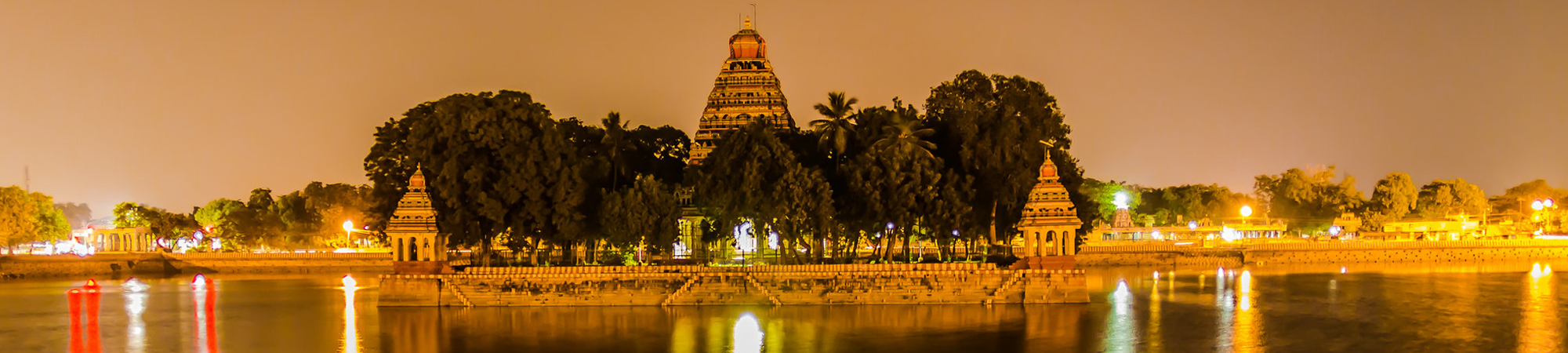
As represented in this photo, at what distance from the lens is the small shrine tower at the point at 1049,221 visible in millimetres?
41250

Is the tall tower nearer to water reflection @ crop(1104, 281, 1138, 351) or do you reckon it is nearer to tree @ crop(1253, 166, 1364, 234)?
water reflection @ crop(1104, 281, 1138, 351)

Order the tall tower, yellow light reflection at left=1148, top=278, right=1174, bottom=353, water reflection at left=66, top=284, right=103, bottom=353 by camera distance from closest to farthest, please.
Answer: yellow light reflection at left=1148, top=278, right=1174, bottom=353
water reflection at left=66, top=284, right=103, bottom=353
the tall tower

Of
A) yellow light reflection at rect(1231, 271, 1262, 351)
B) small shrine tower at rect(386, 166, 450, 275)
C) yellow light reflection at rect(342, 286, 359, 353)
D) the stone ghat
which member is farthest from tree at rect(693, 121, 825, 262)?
yellow light reflection at rect(1231, 271, 1262, 351)

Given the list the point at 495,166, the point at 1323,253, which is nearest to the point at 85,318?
the point at 495,166

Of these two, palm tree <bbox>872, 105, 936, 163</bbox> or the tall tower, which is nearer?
palm tree <bbox>872, 105, 936, 163</bbox>

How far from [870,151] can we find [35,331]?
79.0 ft

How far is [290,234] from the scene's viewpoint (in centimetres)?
8600

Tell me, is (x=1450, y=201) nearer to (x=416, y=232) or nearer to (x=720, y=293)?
(x=720, y=293)

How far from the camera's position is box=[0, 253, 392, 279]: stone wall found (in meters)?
70.2

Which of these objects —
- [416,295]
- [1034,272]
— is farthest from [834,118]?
[416,295]

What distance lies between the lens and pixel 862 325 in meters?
36.4

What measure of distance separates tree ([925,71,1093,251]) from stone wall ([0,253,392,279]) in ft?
112

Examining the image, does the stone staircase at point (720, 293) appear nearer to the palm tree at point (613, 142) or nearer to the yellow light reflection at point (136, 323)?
the palm tree at point (613, 142)

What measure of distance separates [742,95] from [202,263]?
31.7m
